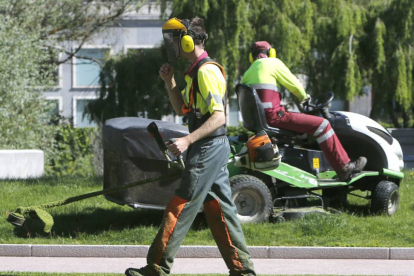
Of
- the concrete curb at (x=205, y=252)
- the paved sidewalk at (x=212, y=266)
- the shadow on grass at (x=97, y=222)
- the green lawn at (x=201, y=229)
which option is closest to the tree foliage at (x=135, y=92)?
the green lawn at (x=201, y=229)

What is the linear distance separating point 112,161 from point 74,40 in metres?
20.5

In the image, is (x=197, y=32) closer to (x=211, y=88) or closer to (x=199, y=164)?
(x=211, y=88)

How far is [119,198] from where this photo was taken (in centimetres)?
869

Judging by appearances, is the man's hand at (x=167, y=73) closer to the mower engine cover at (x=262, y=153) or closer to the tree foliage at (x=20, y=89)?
the mower engine cover at (x=262, y=153)

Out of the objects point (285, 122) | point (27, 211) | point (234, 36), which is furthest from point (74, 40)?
point (27, 211)

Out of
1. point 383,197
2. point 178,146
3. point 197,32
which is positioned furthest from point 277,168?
point 178,146

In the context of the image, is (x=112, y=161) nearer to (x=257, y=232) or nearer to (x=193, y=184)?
(x=257, y=232)

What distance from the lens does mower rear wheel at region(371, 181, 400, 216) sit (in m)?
9.59

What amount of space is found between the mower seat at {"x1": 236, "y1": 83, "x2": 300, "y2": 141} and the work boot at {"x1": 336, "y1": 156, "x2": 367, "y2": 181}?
2.57 feet

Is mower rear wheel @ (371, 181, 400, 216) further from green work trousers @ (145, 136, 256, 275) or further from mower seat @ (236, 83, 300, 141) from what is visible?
green work trousers @ (145, 136, 256, 275)

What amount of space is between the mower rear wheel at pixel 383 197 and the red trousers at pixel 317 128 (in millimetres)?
642

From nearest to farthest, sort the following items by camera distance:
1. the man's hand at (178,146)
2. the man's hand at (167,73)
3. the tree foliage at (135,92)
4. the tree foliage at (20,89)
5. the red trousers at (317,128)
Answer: the man's hand at (178,146) < the man's hand at (167,73) < the red trousers at (317,128) < the tree foliage at (20,89) < the tree foliage at (135,92)

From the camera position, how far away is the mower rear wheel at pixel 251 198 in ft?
29.4

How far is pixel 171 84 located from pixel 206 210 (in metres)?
0.95
